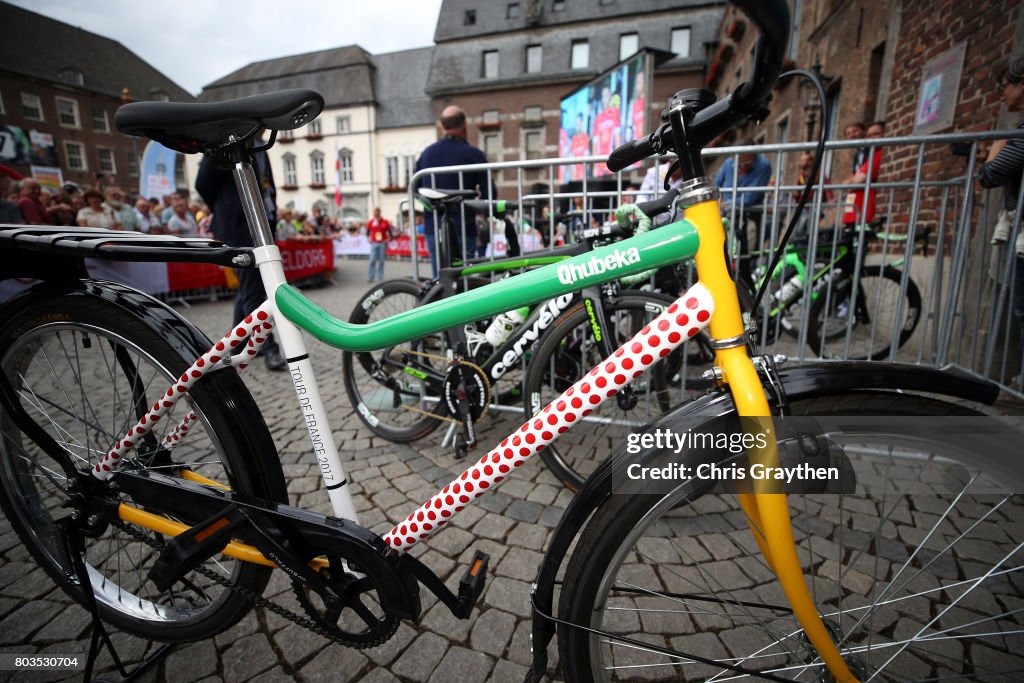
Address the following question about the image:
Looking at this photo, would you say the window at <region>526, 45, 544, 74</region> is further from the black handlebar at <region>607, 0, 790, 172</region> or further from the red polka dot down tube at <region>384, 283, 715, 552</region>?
the red polka dot down tube at <region>384, 283, 715, 552</region>

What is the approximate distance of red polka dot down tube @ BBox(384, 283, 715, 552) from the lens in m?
0.95

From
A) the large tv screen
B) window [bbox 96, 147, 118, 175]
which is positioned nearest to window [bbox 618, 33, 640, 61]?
the large tv screen

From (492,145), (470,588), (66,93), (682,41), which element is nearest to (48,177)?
(66,93)

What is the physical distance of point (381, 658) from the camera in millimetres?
1568

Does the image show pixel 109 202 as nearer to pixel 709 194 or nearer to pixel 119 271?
pixel 119 271

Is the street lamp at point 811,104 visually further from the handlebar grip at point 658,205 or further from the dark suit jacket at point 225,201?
the dark suit jacket at point 225,201

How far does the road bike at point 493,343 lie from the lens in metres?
2.29

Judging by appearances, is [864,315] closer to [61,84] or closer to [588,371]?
[588,371]

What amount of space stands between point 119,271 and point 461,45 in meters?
34.1

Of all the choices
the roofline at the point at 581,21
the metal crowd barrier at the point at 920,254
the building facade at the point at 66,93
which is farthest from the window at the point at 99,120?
the metal crowd barrier at the point at 920,254

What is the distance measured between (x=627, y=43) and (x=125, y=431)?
36.0 m

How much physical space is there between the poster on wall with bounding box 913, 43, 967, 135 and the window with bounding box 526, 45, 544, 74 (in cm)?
3204

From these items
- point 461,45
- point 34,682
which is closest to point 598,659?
point 34,682

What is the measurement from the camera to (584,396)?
1.02m
